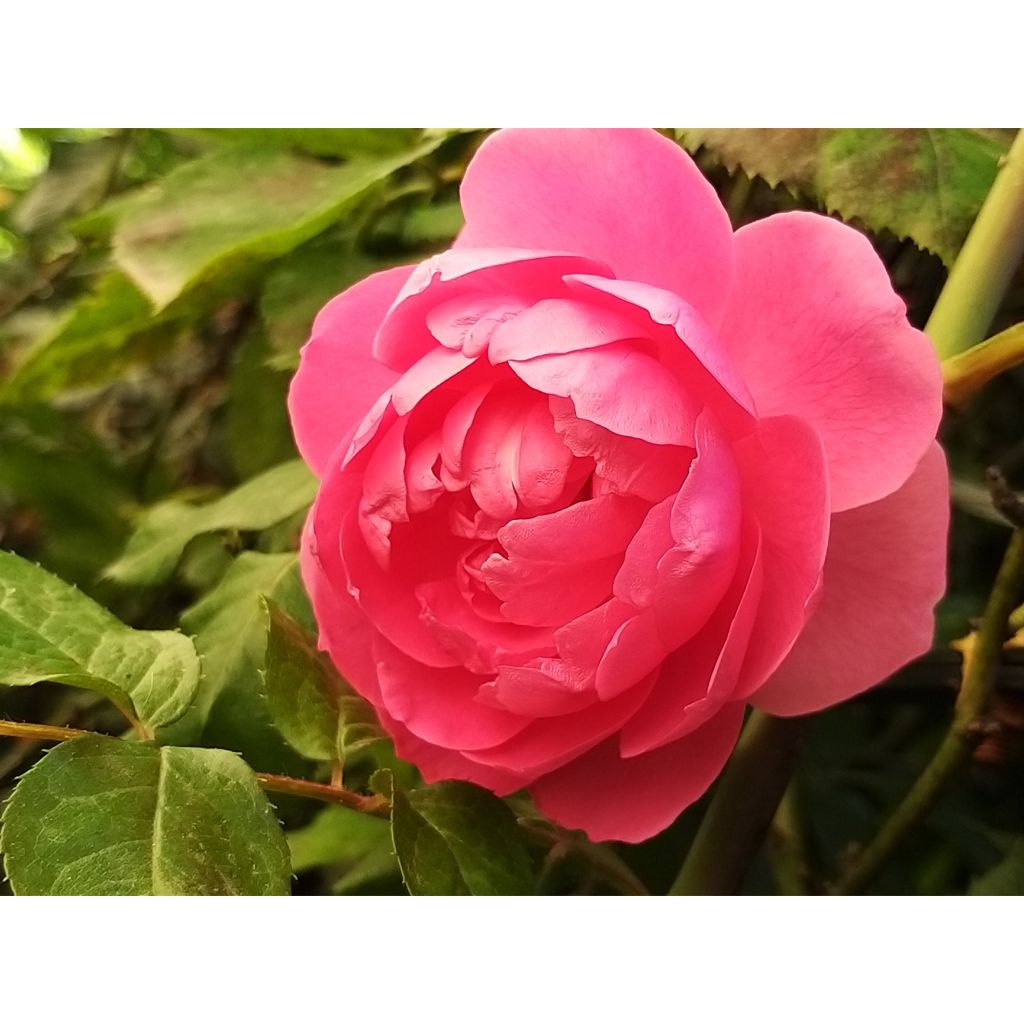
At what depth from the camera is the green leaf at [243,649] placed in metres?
0.30

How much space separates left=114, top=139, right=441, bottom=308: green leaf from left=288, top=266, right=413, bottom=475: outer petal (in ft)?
0.17

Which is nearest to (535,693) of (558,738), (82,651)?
(558,738)

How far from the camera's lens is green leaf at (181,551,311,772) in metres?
0.30

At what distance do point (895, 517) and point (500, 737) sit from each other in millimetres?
104

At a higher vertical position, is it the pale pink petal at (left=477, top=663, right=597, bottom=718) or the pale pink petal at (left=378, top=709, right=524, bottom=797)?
the pale pink petal at (left=477, top=663, right=597, bottom=718)

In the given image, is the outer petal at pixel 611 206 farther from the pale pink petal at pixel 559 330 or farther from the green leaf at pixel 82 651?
the green leaf at pixel 82 651

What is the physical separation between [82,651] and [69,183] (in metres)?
0.15

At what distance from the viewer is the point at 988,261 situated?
0.97 ft

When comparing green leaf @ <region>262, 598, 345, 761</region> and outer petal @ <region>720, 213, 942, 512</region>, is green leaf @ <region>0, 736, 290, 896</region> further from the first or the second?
outer petal @ <region>720, 213, 942, 512</region>

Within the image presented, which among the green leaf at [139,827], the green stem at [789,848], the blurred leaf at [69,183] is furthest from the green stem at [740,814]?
the blurred leaf at [69,183]

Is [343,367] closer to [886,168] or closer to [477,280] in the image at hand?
[477,280]

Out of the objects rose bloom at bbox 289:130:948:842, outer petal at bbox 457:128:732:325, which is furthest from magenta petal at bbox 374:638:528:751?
outer petal at bbox 457:128:732:325

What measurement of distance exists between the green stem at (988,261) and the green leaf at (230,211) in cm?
15
